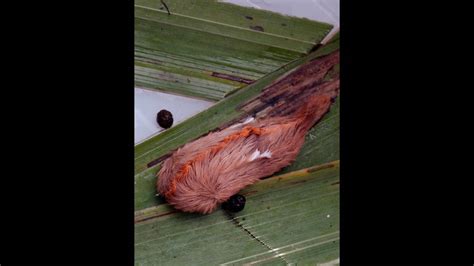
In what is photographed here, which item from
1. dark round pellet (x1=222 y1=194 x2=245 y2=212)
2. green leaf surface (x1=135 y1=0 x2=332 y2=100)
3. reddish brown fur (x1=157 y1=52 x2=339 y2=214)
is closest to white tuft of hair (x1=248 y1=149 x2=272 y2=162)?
reddish brown fur (x1=157 y1=52 x2=339 y2=214)

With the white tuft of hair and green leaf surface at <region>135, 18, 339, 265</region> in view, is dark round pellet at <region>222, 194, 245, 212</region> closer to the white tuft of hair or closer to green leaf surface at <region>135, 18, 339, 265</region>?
green leaf surface at <region>135, 18, 339, 265</region>

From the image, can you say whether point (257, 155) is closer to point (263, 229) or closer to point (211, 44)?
point (263, 229)

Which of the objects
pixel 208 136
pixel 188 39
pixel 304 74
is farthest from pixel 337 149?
pixel 188 39

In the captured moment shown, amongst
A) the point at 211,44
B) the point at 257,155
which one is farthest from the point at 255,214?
the point at 211,44

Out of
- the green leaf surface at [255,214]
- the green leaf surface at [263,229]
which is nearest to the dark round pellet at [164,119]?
the green leaf surface at [255,214]

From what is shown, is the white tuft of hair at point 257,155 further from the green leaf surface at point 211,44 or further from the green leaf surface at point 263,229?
the green leaf surface at point 211,44
